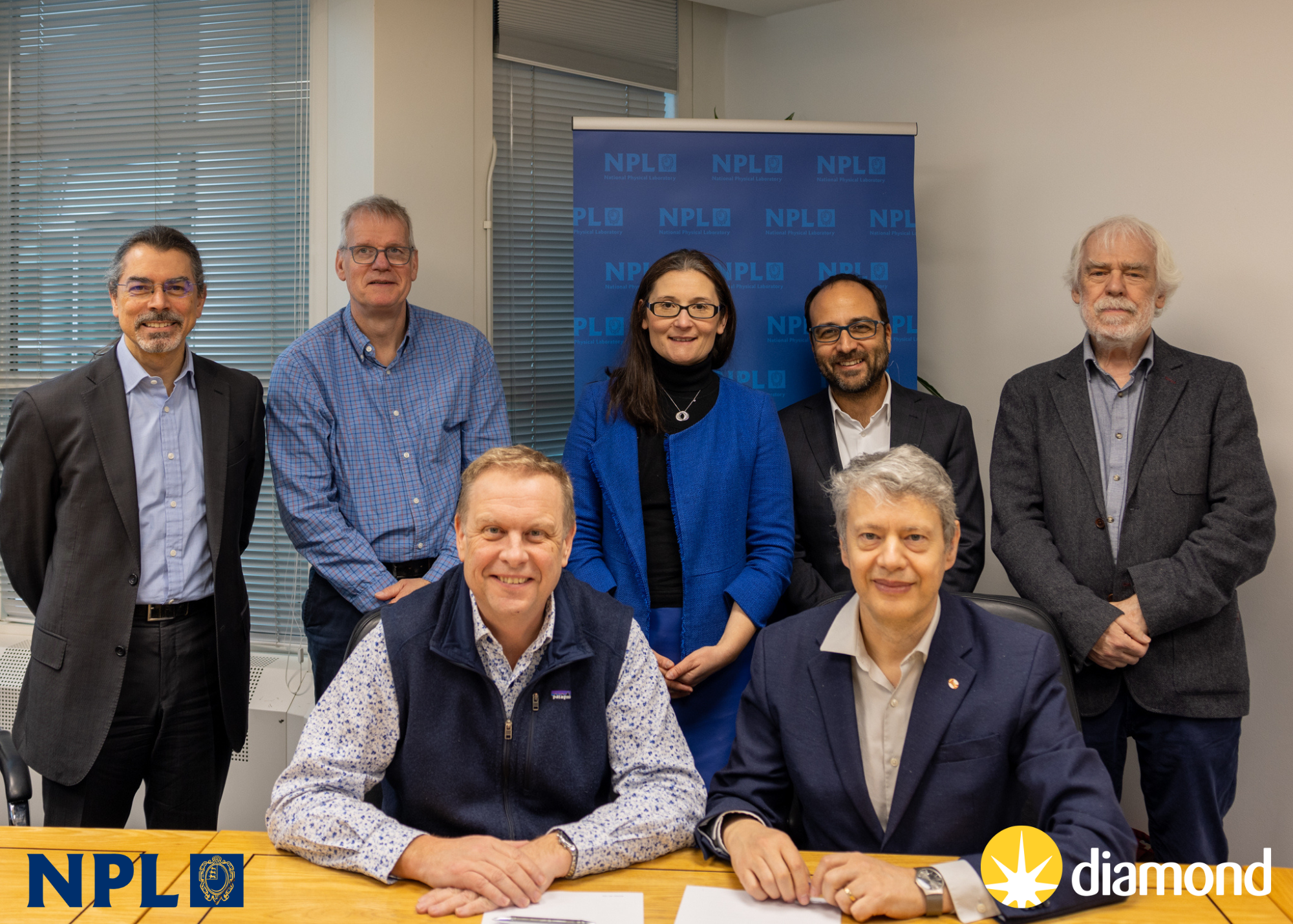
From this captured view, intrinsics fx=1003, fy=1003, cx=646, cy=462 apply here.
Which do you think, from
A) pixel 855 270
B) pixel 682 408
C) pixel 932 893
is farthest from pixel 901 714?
pixel 855 270

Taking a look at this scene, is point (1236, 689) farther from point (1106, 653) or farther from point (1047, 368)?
point (1047, 368)

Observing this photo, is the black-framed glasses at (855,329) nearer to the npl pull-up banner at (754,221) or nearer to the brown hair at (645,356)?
the brown hair at (645,356)

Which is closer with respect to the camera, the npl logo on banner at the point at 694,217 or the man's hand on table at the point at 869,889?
the man's hand on table at the point at 869,889

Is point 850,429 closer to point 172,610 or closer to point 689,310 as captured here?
point 689,310

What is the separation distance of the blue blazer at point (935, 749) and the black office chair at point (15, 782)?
149 cm

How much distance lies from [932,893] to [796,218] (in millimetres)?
2566

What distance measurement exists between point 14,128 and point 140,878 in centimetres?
352

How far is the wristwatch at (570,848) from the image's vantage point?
61.8 inches

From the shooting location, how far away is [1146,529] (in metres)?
2.56

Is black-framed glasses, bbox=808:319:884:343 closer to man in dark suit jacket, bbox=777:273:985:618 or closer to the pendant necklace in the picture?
man in dark suit jacket, bbox=777:273:985:618

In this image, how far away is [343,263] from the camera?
2885 millimetres

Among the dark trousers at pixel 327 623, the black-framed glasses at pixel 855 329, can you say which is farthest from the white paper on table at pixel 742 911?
the black-framed glasses at pixel 855 329

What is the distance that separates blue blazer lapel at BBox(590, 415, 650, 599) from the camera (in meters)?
2.58

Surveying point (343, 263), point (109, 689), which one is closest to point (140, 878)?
point (109, 689)
